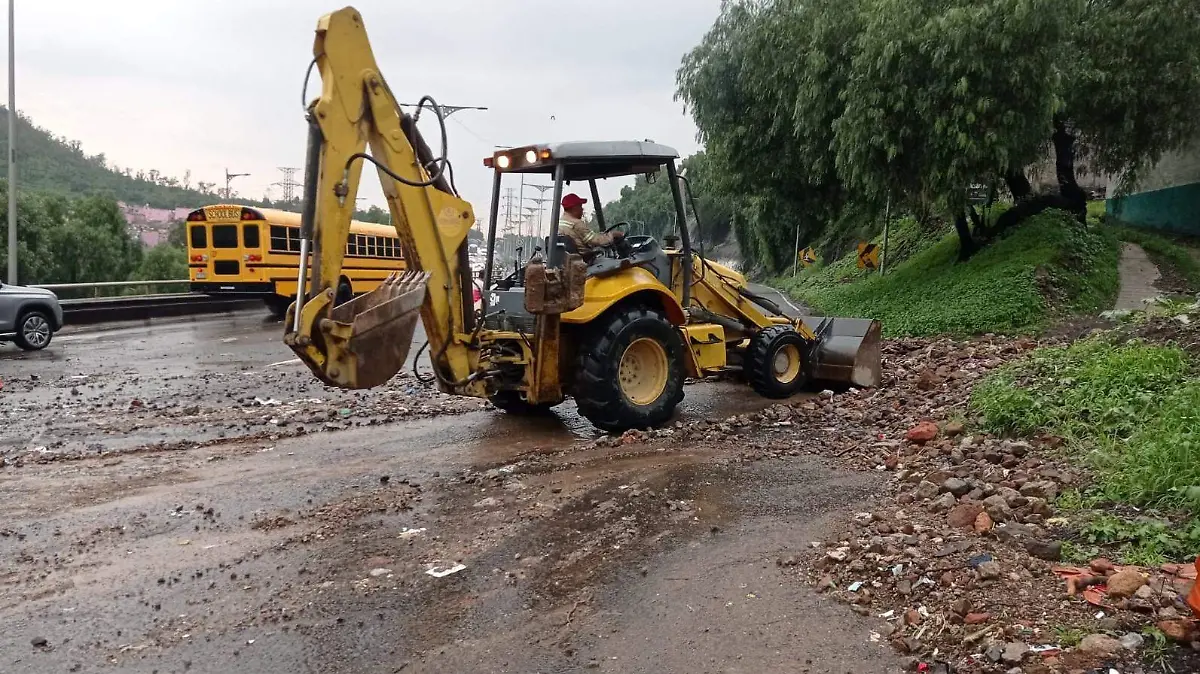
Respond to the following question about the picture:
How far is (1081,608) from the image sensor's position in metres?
3.41

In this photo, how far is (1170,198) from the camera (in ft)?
64.9

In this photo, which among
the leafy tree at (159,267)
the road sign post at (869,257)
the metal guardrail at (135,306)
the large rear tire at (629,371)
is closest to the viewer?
the large rear tire at (629,371)

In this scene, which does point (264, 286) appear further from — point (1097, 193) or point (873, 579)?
point (1097, 193)

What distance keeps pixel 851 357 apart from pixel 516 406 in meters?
3.60

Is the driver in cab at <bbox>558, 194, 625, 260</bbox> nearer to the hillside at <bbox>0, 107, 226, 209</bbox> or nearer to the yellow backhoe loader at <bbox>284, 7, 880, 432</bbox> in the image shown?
the yellow backhoe loader at <bbox>284, 7, 880, 432</bbox>

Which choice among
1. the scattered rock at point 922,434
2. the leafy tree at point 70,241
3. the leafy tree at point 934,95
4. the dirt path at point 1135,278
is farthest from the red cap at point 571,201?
the leafy tree at point 70,241

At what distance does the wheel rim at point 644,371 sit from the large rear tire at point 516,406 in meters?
1.14

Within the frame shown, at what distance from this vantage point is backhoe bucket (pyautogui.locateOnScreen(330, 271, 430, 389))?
18.6 ft

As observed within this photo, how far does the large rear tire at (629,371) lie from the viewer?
6.95 meters

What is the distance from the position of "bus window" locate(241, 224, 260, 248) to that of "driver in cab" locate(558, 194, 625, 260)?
614 inches

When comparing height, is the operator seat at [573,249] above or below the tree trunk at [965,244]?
below

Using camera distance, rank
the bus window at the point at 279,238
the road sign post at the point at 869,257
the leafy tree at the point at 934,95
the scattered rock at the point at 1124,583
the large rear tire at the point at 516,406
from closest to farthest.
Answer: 1. the scattered rock at the point at 1124,583
2. the large rear tire at the point at 516,406
3. the leafy tree at the point at 934,95
4. the bus window at the point at 279,238
5. the road sign post at the point at 869,257

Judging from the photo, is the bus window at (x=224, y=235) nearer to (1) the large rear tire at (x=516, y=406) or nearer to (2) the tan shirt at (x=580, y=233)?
(1) the large rear tire at (x=516, y=406)

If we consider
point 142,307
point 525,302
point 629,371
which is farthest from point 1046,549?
point 142,307
